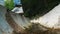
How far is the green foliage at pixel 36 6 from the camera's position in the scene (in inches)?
450

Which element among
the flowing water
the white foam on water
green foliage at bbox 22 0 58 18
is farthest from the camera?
green foliage at bbox 22 0 58 18

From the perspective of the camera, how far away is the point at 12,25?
7957mm

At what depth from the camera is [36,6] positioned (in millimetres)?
11945

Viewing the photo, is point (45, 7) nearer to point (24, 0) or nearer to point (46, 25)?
point (24, 0)

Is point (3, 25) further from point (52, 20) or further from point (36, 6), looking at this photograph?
point (36, 6)

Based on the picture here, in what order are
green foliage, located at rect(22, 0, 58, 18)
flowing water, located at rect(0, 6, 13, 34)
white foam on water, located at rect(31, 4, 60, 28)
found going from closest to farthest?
1. flowing water, located at rect(0, 6, 13, 34)
2. white foam on water, located at rect(31, 4, 60, 28)
3. green foliage, located at rect(22, 0, 58, 18)

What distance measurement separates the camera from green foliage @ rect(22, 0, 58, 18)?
11430 millimetres

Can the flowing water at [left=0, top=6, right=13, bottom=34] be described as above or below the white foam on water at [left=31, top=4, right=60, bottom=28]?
above

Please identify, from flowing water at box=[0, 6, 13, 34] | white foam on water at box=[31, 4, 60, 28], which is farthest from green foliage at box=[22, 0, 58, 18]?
flowing water at box=[0, 6, 13, 34]

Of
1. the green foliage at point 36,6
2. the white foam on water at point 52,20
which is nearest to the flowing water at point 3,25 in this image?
the white foam on water at point 52,20

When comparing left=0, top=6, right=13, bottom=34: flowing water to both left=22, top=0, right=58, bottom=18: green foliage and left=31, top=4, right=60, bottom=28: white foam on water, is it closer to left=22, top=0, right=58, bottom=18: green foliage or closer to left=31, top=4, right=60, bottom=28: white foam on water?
left=31, top=4, right=60, bottom=28: white foam on water

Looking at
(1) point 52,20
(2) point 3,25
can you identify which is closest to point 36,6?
(1) point 52,20

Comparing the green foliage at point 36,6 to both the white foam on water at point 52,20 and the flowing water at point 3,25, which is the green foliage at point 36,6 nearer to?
the white foam on water at point 52,20

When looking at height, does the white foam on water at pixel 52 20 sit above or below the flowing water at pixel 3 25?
below
